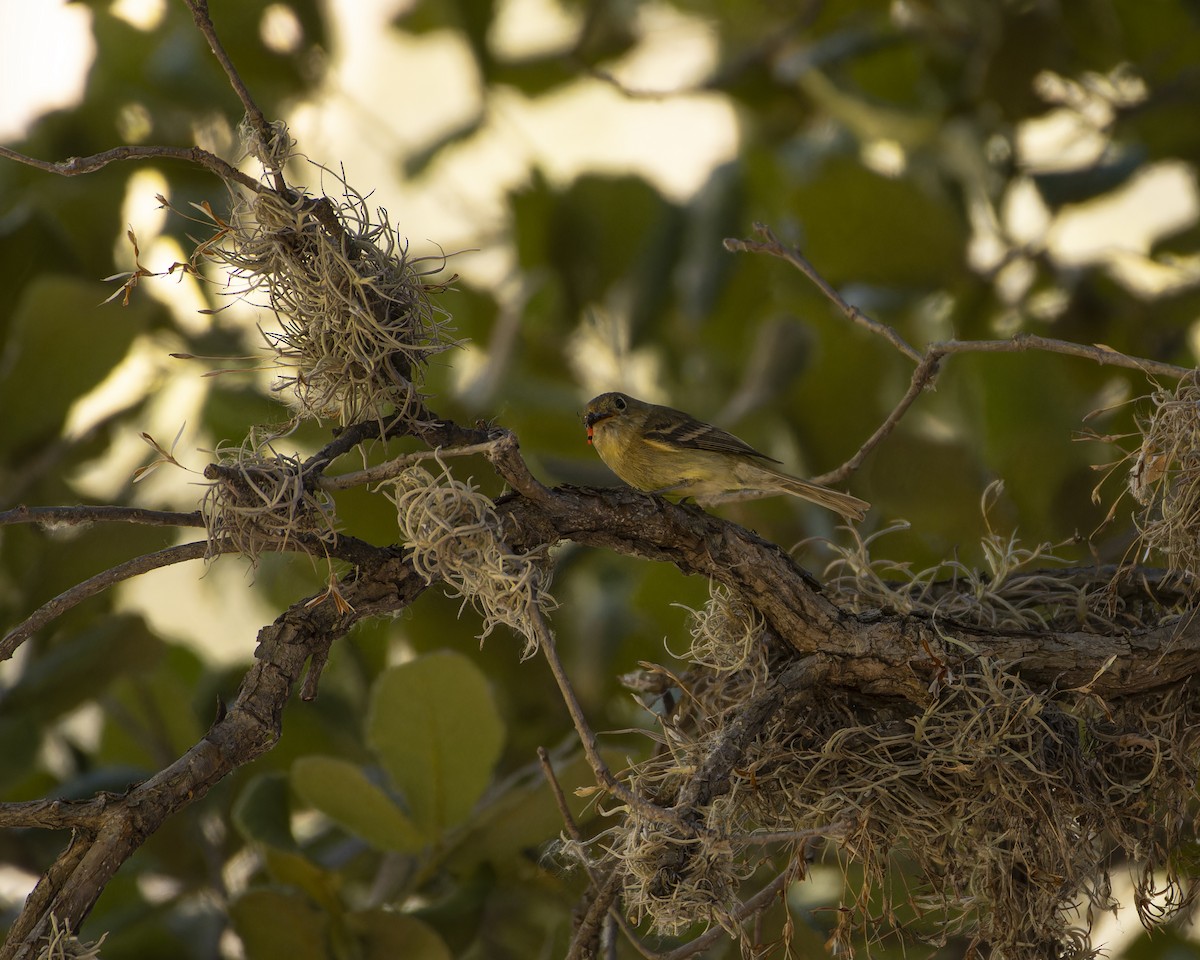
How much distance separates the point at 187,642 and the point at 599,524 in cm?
271

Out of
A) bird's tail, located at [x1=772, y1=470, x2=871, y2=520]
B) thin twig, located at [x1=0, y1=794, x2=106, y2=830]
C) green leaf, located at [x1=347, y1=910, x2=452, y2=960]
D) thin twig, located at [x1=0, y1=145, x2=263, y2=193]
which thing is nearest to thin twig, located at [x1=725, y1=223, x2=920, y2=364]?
bird's tail, located at [x1=772, y1=470, x2=871, y2=520]

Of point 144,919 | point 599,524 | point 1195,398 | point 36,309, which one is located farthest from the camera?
point 144,919

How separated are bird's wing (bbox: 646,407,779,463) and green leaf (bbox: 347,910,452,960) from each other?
1127 mm

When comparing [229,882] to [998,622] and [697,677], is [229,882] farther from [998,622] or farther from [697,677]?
[998,622]

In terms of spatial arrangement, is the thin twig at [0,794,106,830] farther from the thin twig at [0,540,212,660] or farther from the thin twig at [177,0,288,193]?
the thin twig at [177,0,288,193]

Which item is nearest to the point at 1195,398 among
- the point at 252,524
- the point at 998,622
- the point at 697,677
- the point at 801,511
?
the point at 998,622

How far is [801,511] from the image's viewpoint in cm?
354

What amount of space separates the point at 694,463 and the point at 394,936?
1.15 m

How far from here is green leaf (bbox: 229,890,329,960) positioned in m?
2.20

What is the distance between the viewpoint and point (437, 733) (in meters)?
2.25

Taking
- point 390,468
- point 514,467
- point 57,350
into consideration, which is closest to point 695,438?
point 514,467

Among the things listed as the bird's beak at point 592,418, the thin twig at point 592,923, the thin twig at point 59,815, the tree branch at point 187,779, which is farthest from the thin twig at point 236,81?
the bird's beak at point 592,418

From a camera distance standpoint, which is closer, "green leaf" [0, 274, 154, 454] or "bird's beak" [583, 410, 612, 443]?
"green leaf" [0, 274, 154, 454]

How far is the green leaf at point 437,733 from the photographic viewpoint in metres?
2.19
